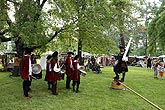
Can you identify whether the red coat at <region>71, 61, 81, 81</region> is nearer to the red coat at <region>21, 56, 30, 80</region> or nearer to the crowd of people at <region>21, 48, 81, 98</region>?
the crowd of people at <region>21, 48, 81, 98</region>

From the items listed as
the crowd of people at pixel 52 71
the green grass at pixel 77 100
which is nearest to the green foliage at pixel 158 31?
the green grass at pixel 77 100

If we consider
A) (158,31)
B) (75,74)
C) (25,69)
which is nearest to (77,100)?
(75,74)

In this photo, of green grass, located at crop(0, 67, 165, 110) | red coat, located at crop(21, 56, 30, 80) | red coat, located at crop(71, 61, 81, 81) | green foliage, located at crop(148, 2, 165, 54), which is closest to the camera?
green grass, located at crop(0, 67, 165, 110)

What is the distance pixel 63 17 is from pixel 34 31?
2206 millimetres

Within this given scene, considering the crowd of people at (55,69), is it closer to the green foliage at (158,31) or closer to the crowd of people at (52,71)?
the crowd of people at (52,71)

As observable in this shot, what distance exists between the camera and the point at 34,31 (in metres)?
10.2

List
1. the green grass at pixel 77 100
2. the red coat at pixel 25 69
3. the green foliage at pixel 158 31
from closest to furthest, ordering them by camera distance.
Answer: the green grass at pixel 77 100 < the red coat at pixel 25 69 < the green foliage at pixel 158 31

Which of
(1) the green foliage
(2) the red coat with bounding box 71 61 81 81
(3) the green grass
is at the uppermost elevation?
(1) the green foliage

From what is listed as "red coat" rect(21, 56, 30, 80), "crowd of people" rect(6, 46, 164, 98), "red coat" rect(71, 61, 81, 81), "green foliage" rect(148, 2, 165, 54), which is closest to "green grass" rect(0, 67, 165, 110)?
"crowd of people" rect(6, 46, 164, 98)

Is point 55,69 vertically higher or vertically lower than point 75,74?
higher

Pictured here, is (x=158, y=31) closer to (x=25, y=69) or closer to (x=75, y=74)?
(x=75, y=74)

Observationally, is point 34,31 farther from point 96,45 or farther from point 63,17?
point 96,45

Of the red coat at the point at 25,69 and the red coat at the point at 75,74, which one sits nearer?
the red coat at the point at 25,69

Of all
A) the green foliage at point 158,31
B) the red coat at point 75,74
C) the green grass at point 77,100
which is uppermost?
the green foliage at point 158,31
